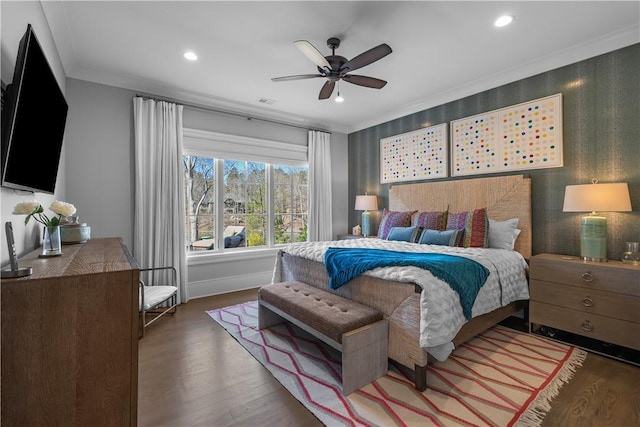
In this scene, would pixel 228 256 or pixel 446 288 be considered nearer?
pixel 446 288

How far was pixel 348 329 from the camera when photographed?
75.7 inches

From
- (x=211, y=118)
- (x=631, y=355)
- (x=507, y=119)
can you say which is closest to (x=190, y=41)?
(x=211, y=118)

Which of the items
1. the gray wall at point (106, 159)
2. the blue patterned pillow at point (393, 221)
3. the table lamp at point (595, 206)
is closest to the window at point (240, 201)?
the gray wall at point (106, 159)

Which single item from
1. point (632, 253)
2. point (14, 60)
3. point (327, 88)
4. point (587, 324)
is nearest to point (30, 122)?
point (14, 60)

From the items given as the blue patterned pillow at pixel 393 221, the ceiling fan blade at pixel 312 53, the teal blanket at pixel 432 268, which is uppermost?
the ceiling fan blade at pixel 312 53

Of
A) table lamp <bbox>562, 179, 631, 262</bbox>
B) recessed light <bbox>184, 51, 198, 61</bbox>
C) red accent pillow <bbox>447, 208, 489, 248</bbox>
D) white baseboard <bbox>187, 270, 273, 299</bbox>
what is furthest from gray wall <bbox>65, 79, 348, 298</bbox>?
table lamp <bbox>562, 179, 631, 262</bbox>

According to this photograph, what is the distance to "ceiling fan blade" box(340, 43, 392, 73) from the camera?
7.24 ft

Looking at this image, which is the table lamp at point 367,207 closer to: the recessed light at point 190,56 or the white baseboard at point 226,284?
the white baseboard at point 226,284

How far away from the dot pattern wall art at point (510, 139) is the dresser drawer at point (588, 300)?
1.30 m

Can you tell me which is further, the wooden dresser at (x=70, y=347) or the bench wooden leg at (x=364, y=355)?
the bench wooden leg at (x=364, y=355)

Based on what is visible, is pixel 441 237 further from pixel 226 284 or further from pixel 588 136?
pixel 226 284

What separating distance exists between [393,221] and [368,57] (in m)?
→ 2.41

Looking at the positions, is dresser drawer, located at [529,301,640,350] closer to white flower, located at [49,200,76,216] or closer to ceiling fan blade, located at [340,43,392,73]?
ceiling fan blade, located at [340,43,392,73]

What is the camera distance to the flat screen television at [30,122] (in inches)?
52.6
